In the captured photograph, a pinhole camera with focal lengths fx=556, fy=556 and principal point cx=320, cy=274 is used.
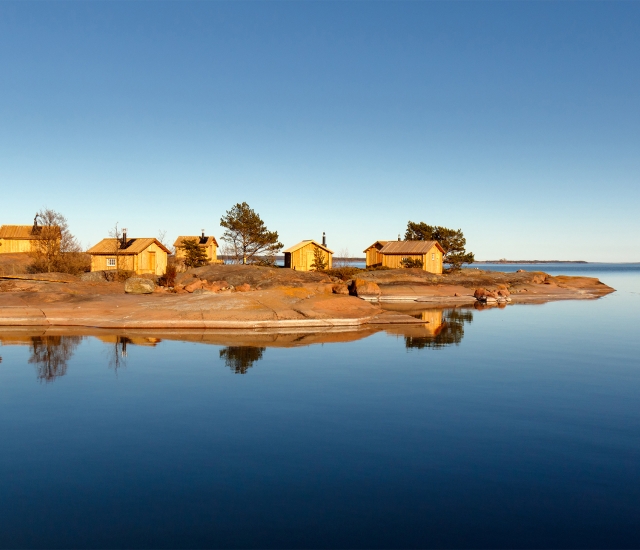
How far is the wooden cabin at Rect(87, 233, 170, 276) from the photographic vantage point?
193 feet

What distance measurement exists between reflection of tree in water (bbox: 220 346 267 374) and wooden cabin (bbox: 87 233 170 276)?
33.0 metres

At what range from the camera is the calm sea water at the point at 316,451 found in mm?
10047

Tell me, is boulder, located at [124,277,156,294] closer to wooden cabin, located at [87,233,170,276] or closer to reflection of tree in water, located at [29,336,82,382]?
reflection of tree in water, located at [29,336,82,382]

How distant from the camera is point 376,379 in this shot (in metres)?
21.9

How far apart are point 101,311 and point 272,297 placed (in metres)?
11.1

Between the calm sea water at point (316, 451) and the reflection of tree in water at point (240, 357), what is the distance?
19 centimetres

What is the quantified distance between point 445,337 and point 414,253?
41.4 m

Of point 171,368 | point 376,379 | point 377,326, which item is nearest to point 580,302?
point 377,326

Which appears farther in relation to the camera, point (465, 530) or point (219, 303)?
point (219, 303)

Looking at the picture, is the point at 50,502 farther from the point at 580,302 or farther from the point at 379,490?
the point at 580,302

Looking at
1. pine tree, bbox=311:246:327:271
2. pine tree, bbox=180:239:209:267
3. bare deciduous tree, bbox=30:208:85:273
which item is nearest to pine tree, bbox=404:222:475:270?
pine tree, bbox=311:246:327:271

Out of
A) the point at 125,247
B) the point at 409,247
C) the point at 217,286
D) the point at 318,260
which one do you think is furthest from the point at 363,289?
the point at 125,247

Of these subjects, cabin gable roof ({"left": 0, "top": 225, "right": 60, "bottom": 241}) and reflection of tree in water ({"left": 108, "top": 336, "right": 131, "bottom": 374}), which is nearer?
reflection of tree in water ({"left": 108, "top": 336, "right": 131, "bottom": 374})

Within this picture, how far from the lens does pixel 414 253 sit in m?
73.9
